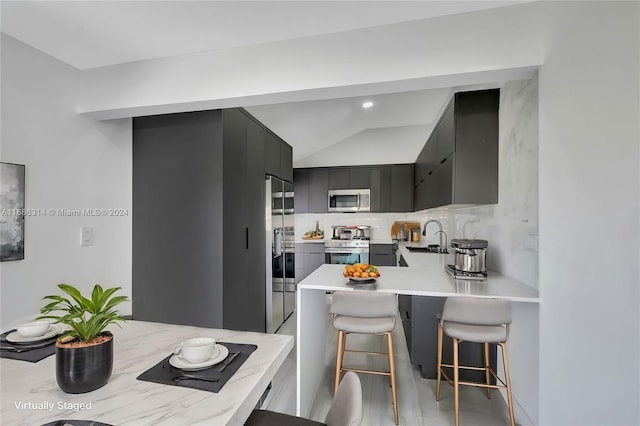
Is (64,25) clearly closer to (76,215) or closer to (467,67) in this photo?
(76,215)

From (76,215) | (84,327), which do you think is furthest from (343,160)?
(84,327)

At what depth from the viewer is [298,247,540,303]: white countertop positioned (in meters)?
1.76

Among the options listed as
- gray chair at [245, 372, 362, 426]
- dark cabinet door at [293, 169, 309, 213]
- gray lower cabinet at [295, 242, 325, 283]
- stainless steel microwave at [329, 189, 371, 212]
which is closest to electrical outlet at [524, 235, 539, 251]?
gray chair at [245, 372, 362, 426]

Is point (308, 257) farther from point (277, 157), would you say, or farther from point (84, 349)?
point (84, 349)

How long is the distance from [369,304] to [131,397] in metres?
1.38

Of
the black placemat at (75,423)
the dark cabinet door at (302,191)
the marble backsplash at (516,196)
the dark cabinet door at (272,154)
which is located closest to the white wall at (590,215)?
the marble backsplash at (516,196)

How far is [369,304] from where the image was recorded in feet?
6.09

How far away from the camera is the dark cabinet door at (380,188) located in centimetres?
Result: 509

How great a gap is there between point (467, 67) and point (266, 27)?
1114 mm

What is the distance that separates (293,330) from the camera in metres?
3.31

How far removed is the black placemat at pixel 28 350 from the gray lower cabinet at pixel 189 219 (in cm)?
110

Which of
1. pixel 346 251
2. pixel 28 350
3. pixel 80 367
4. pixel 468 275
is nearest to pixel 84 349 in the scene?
pixel 80 367

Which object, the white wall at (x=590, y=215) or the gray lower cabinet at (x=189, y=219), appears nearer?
the white wall at (x=590, y=215)

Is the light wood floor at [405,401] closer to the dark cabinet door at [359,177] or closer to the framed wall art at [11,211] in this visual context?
the framed wall art at [11,211]
